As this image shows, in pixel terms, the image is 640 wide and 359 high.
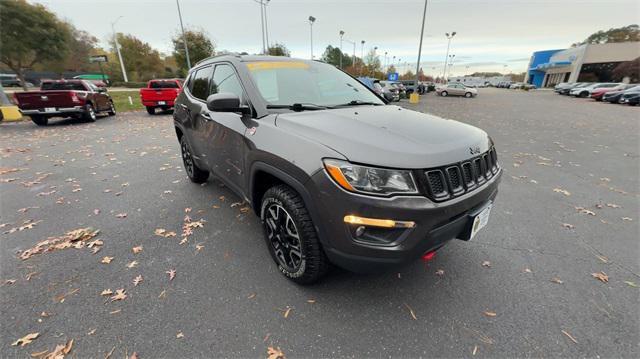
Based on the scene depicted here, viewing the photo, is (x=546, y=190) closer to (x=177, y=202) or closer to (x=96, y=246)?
(x=177, y=202)

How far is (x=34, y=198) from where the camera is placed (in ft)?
13.5

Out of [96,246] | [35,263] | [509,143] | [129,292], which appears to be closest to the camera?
[129,292]

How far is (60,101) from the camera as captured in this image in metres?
9.50

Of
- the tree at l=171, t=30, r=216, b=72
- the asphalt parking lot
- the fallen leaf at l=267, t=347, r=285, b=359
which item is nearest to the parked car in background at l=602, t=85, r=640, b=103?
the asphalt parking lot

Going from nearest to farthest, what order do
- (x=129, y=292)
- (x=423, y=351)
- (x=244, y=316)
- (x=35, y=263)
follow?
(x=423, y=351) → (x=244, y=316) → (x=129, y=292) → (x=35, y=263)

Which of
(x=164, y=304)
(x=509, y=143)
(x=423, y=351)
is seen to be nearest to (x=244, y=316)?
(x=164, y=304)

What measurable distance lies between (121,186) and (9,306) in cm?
272

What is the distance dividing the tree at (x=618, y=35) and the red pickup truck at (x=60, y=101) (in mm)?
102720

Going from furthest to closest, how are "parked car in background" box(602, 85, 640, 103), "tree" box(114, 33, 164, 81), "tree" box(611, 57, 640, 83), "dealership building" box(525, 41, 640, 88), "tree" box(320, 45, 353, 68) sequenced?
"tree" box(320, 45, 353, 68), "tree" box(114, 33, 164, 81), "dealership building" box(525, 41, 640, 88), "tree" box(611, 57, 640, 83), "parked car in background" box(602, 85, 640, 103)

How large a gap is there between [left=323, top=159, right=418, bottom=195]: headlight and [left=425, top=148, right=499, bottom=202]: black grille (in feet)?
0.45

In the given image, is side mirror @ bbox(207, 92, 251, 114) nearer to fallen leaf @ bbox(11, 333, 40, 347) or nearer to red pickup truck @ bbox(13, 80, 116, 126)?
fallen leaf @ bbox(11, 333, 40, 347)

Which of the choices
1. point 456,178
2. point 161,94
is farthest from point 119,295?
point 161,94

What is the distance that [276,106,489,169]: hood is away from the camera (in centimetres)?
170

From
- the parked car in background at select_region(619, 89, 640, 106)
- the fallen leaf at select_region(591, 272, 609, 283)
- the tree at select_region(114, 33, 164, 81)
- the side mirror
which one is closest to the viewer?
the side mirror
